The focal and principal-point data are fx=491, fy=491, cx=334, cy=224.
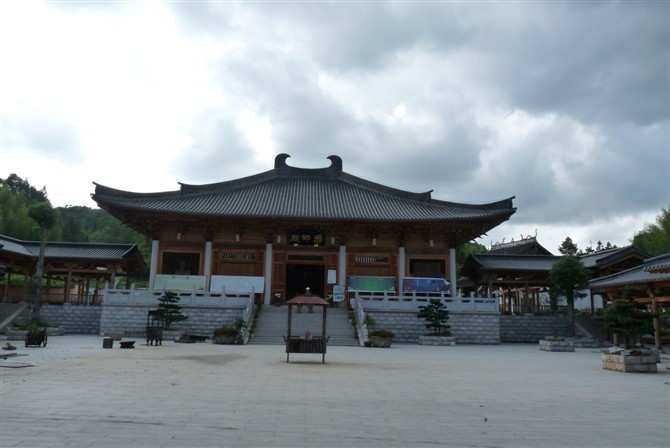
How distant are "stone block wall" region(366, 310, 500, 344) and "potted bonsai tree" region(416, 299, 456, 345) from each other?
0.92 m

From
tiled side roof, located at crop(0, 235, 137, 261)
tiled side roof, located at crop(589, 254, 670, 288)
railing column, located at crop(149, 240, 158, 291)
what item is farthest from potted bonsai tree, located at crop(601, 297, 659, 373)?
tiled side roof, located at crop(0, 235, 137, 261)

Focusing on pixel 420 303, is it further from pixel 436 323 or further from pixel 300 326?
pixel 300 326

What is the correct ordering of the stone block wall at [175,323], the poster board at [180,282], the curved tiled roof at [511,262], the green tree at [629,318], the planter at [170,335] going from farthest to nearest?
the curved tiled roof at [511,262] < the poster board at [180,282] < the stone block wall at [175,323] < the planter at [170,335] < the green tree at [629,318]

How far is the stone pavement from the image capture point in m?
5.93

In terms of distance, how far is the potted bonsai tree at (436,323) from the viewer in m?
25.0

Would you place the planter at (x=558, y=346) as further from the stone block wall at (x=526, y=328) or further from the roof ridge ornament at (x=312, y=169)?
the roof ridge ornament at (x=312, y=169)

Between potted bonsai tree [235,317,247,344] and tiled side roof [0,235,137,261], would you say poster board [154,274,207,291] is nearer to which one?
tiled side roof [0,235,137,261]

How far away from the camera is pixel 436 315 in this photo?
25000 mm

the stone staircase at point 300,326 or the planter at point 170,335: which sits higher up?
the stone staircase at point 300,326

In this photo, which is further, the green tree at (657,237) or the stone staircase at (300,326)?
the green tree at (657,237)

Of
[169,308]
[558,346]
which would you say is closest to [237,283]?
[169,308]

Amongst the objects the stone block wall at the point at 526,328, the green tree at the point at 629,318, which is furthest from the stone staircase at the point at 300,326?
the green tree at the point at 629,318

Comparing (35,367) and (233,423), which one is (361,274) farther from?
(233,423)

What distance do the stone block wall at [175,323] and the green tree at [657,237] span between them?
37.5 m
